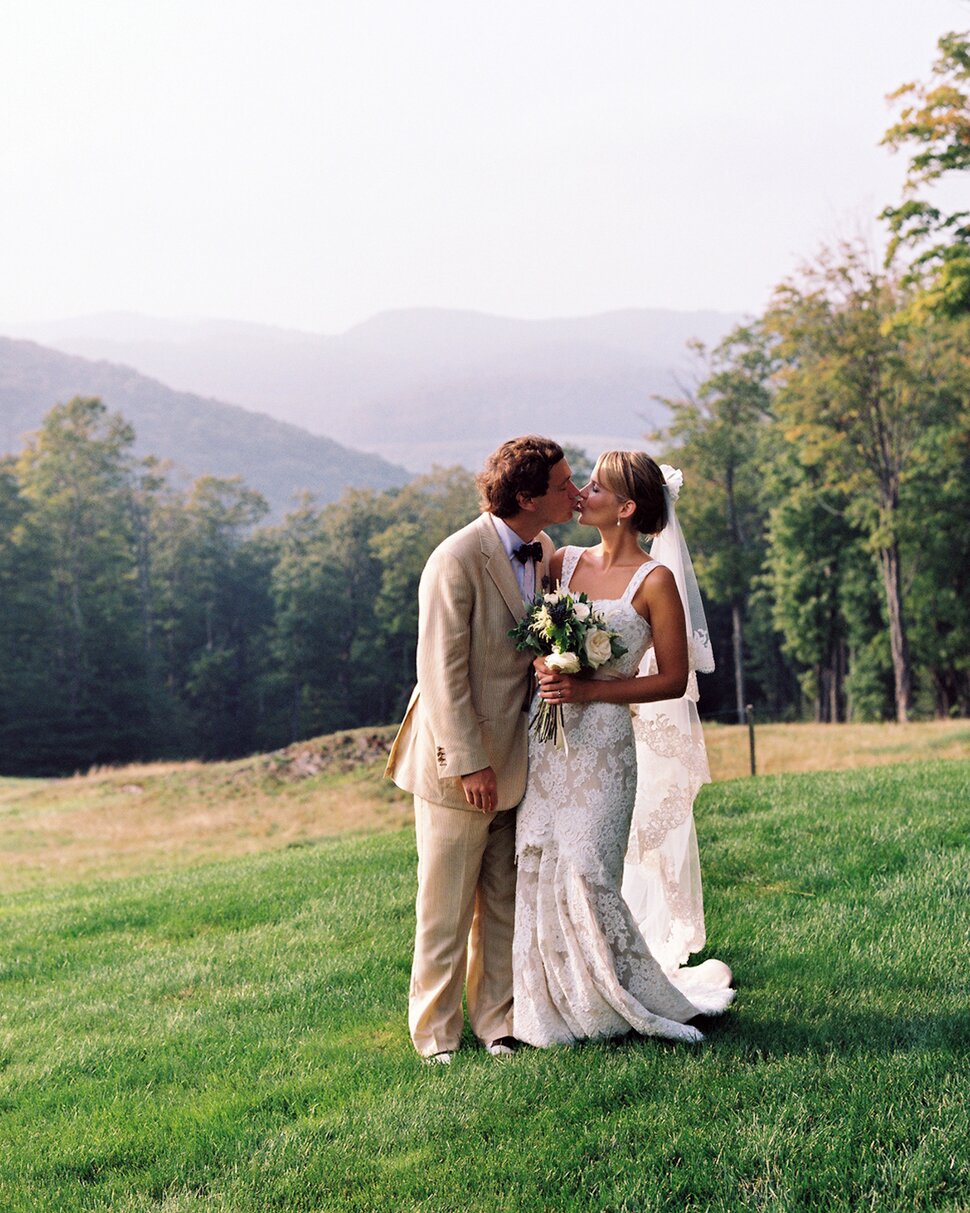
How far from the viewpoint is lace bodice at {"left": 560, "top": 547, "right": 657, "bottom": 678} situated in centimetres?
500

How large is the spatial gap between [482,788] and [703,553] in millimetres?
42330

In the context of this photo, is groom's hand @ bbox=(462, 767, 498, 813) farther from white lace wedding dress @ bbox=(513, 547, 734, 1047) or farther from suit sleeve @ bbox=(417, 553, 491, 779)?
white lace wedding dress @ bbox=(513, 547, 734, 1047)

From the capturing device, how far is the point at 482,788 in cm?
484

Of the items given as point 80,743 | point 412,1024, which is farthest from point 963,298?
point 80,743

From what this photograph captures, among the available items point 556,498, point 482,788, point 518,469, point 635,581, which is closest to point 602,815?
point 482,788

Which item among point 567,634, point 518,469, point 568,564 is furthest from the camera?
point 568,564

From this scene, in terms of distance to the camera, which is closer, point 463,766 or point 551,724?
point 463,766

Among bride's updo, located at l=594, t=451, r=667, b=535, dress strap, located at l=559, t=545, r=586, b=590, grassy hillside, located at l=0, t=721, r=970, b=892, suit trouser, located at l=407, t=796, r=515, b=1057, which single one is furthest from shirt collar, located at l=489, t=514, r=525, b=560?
grassy hillside, located at l=0, t=721, r=970, b=892

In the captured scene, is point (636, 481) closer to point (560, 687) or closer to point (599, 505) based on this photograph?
point (599, 505)

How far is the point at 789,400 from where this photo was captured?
1335 inches

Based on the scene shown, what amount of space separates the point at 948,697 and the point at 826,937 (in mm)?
37574

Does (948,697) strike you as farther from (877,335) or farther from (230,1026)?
(230,1026)

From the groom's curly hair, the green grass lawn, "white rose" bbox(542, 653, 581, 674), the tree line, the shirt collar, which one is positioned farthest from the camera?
the tree line

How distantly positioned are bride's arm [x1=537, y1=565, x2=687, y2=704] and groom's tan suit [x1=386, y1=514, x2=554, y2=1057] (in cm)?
30
